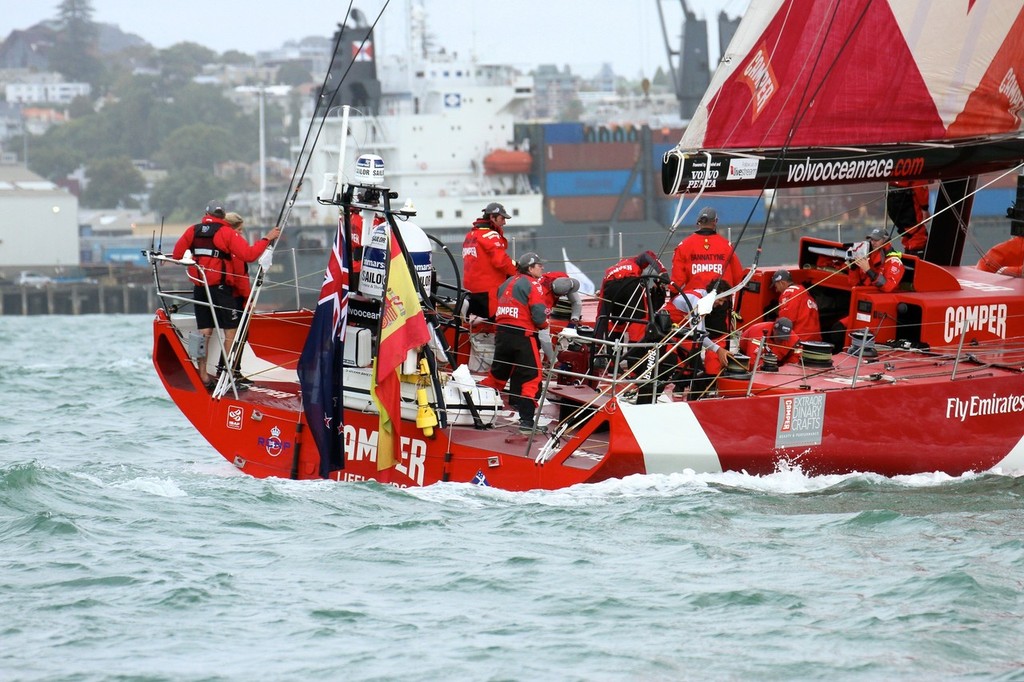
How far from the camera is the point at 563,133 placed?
4759 cm

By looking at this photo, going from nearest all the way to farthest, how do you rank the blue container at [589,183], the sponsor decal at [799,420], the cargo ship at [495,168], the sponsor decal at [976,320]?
the sponsor decal at [799,420] < the sponsor decal at [976,320] < the cargo ship at [495,168] < the blue container at [589,183]

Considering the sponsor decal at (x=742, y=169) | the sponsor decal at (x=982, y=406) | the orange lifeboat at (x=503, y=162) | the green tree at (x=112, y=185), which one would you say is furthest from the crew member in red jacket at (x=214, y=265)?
the green tree at (x=112, y=185)

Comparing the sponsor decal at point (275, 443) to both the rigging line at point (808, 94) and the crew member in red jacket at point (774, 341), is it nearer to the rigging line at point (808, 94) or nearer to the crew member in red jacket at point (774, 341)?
the crew member in red jacket at point (774, 341)

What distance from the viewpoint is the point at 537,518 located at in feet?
27.2

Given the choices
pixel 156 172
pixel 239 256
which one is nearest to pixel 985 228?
pixel 239 256

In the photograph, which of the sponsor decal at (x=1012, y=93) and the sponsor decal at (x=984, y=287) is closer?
the sponsor decal at (x=984, y=287)

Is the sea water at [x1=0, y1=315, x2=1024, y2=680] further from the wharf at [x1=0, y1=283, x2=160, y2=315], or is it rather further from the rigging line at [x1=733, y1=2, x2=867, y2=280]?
the wharf at [x1=0, y1=283, x2=160, y2=315]

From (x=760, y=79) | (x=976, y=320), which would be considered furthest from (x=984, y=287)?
(x=760, y=79)

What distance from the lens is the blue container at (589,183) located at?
4688cm

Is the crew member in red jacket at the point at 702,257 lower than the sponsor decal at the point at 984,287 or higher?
higher

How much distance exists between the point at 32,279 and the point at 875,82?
44.8 m

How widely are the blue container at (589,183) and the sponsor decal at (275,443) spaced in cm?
3718

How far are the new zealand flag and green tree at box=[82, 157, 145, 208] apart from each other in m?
78.1

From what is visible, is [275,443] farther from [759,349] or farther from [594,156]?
[594,156]
